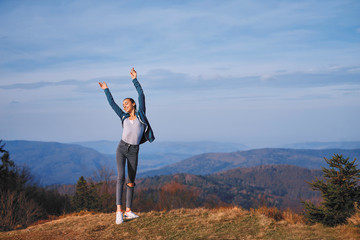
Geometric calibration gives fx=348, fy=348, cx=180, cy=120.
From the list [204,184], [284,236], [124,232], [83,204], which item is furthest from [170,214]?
[204,184]

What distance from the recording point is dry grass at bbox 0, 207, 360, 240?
323 inches

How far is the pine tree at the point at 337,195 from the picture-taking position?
29.2 ft

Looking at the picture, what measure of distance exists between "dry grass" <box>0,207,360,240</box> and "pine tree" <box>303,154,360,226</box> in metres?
0.38

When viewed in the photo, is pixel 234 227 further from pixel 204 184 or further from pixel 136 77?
pixel 204 184

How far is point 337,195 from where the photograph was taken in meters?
9.15

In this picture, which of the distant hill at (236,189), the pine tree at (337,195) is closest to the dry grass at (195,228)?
the pine tree at (337,195)

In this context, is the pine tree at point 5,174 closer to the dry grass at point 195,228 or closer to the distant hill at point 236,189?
the dry grass at point 195,228

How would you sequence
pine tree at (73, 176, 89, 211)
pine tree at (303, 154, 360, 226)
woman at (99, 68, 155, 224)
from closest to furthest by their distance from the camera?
1. pine tree at (303, 154, 360, 226)
2. woman at (99, 68, 155, 224)
3. pine tree at (73, 176, 89, 211)

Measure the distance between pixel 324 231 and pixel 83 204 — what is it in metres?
35.5

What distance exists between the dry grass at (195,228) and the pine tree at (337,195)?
0.38 m

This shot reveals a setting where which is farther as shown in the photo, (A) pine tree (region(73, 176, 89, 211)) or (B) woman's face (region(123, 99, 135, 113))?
(A) pine tree (region(73, 176, 89, 211))

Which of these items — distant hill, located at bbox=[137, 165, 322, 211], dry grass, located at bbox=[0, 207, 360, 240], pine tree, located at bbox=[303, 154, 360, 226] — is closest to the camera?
dry grass, located at bbox=[0, 207, 360, 240]

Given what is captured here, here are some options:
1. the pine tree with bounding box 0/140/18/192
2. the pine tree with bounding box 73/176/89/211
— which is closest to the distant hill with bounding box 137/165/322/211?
the pine tree with bounding box 73/176/89/211

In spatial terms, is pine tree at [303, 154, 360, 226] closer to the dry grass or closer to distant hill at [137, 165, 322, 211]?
the dry grass
